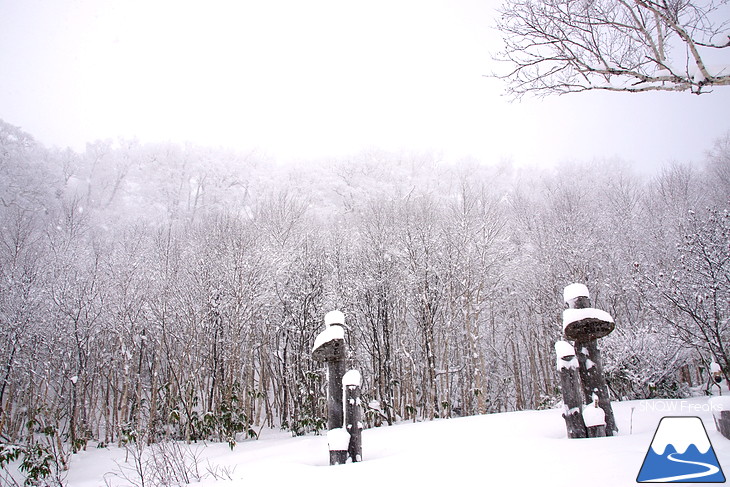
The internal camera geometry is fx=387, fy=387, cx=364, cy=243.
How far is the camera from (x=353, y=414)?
5250mm

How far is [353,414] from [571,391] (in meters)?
2.77

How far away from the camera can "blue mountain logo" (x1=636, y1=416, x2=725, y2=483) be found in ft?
7.30

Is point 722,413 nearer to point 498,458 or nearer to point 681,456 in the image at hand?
point 681,456

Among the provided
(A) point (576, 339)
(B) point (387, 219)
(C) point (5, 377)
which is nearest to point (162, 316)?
(C) point (5, 377)

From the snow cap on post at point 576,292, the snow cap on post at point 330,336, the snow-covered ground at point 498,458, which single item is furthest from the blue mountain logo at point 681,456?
the snow cap on post at point 330,336

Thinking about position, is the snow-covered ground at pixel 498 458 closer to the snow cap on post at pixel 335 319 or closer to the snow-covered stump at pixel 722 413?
the snow-covered stump at pixel 722 413

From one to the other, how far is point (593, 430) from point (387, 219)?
1131cm

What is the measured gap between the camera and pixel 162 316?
13000 mm

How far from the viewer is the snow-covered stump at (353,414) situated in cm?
507

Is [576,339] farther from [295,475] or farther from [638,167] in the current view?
[638,167]

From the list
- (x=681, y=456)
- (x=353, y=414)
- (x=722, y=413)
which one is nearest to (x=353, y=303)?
(x=353, y=414)

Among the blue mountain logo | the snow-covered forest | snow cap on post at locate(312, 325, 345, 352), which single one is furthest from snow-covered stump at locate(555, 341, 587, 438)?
the snow-covered forest

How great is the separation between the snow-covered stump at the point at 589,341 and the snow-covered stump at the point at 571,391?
0.37 feet

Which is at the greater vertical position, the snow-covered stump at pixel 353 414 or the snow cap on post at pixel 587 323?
the snow cap on post at pixel 587 323
